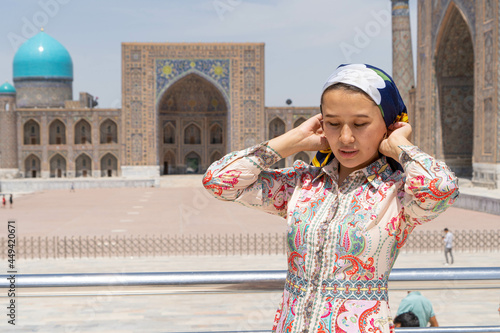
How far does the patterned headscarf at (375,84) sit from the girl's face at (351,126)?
20 millimetres

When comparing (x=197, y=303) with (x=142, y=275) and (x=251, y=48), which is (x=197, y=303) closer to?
(x=142, y=275)

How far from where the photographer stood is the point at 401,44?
22469 mm

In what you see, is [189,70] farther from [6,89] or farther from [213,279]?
[213,279]

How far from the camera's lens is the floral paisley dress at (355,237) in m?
1.30

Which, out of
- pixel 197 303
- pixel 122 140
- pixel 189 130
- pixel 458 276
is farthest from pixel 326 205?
pixel 189 130

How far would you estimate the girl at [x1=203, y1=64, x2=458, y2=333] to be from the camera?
4.32 feet

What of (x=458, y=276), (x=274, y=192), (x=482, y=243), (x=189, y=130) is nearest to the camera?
(x=274, y=192)

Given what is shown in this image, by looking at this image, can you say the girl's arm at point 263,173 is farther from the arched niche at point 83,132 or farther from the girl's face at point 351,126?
the arched niche at point 83,132

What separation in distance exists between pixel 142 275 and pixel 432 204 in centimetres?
93

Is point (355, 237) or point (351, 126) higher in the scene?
point (351, 126)

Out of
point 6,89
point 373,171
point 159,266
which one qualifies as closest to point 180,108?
point 6,89

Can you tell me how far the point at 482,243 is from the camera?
1027 cm

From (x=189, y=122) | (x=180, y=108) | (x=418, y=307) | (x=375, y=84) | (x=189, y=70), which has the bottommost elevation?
(x=418, y=307)

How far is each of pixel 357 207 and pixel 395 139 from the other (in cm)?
20
